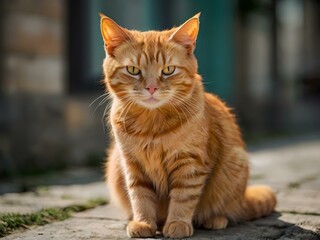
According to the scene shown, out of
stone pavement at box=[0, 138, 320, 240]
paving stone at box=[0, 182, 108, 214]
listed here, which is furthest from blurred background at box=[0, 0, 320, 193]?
stone pavement at box=[0, 138, 320, 240]

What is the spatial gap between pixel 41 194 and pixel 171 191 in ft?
4.63

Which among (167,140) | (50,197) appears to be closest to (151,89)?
(167,140)

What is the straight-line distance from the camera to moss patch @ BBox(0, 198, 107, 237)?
9.21ft

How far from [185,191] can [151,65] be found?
2.05 feet

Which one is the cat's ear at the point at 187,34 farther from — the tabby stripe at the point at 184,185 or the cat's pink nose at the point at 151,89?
the tabby stripe at the point at 184,185

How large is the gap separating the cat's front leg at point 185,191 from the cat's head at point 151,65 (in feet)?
1.09

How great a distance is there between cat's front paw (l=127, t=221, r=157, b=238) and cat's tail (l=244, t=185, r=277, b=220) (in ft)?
2.07

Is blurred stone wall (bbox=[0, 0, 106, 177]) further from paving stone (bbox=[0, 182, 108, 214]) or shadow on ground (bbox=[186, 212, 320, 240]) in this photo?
shadow on ground (bbox=[186, 212, 320, 240])

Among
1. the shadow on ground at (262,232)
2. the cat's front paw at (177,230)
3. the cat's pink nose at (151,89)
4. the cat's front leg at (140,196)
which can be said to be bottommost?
the shadow on ground at (262,232)

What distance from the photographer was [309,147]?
7207 mm

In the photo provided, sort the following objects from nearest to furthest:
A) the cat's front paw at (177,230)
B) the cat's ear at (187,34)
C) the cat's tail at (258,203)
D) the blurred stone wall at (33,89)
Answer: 1. the cat's front paw at (177,230)
2. the cat's ear at (187,34)
3. the cat's tail at (258,203)
4. the blurred stone wall at (33,89)

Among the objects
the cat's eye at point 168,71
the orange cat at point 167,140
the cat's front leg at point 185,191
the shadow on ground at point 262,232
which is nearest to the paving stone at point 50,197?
the orange cat at point 167,140

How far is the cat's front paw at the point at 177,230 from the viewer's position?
2.62m

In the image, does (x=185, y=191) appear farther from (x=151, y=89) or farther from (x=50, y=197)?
(x=50, y=197)
